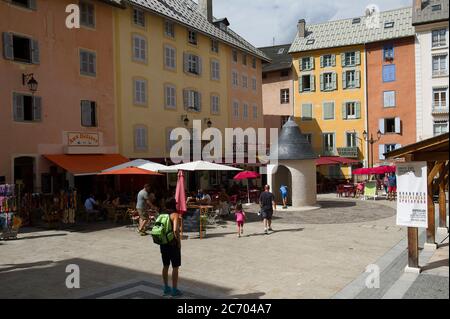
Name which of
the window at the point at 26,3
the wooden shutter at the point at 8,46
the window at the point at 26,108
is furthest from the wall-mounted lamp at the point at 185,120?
the wooden shutter at the point at 8,46

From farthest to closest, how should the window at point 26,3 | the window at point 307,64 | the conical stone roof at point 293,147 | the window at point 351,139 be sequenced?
the window at point 307,64 < the window at point 351,139 < the conical stone roof at point 293,147 < the window at point 26,3

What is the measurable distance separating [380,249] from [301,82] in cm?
3043

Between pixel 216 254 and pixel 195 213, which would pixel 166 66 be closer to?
pixel 195 213

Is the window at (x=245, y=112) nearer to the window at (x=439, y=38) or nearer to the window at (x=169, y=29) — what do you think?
the window at (x=169, y=29)

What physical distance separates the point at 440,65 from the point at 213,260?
1201 inches

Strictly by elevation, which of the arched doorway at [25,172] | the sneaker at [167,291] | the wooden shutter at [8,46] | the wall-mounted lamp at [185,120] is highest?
the wooden shutter at [8,46]

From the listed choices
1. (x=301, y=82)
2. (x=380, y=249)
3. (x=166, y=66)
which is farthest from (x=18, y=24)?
(x=301, y=82)

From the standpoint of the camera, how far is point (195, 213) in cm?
1473

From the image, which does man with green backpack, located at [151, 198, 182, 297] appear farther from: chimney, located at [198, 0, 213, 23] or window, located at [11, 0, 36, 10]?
chimney, located at [198, 0, 213, 23]

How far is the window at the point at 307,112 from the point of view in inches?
1587

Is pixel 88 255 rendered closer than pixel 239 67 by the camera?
Yes

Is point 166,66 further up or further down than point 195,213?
further up

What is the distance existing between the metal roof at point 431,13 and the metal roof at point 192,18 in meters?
12.2

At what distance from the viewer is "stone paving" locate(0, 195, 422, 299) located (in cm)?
834
